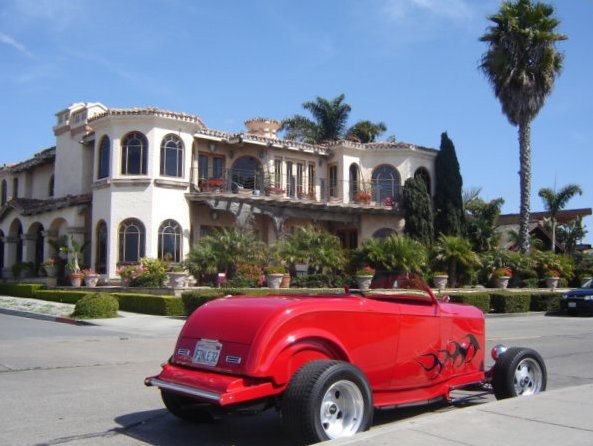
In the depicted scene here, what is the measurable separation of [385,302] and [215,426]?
6.77 ft

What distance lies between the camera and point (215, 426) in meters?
6.09

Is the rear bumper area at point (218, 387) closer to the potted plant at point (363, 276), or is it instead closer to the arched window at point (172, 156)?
the potted plant at point (363, 276)

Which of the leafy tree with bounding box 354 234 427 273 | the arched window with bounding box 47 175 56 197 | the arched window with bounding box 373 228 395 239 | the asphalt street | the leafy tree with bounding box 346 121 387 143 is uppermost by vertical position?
the leafy tree with bounding box 346 121 387 143

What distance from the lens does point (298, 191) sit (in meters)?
33.7

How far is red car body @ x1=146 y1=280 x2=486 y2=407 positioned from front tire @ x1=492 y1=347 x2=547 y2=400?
381mm

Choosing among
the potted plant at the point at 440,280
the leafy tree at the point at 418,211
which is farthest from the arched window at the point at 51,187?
the potted plant at the point at 440,280

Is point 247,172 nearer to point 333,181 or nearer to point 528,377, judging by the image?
point 333,181

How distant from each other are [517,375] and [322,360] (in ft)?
9.21

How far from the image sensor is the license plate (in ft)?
17.0

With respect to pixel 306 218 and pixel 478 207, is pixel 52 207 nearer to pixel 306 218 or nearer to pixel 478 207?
pixel 306 218

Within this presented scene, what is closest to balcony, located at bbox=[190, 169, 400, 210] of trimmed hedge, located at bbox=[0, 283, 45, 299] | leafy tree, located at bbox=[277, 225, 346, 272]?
leafy tree, located at bbox=[277, 225, 346, 272]

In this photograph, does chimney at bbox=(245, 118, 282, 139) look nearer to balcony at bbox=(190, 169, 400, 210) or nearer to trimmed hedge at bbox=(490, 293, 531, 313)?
balcony at bbox=(190, 169, 400, 210)

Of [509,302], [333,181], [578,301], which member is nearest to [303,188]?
[333,181]

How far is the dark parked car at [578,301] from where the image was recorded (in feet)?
77.7
